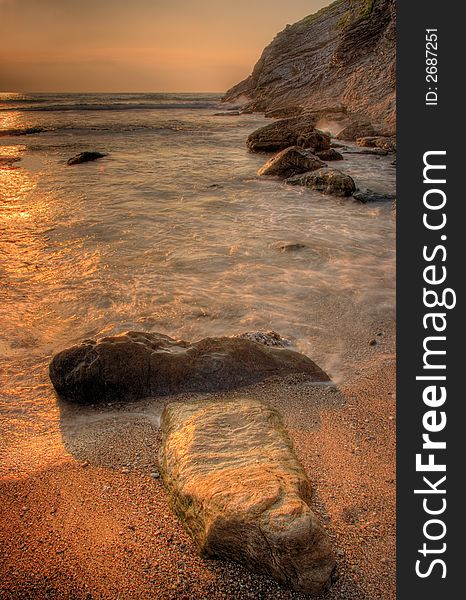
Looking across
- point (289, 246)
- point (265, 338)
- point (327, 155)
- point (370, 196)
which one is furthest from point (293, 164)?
point (265, 338)

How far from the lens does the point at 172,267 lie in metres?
6.30

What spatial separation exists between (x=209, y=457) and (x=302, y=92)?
39767mm

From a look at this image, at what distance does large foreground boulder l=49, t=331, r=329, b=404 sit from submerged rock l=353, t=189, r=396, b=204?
297 inches

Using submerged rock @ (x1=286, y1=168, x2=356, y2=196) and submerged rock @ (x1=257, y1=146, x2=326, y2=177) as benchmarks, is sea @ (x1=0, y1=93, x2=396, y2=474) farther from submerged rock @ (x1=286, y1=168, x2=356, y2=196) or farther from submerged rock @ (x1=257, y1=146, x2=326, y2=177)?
submerged rock @ (x1=257, y1=146, x2=326, y2=177)

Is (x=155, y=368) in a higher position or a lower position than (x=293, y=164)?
lower

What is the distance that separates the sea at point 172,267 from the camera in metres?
4.20

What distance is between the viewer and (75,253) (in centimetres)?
682

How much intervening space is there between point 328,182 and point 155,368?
880 cm

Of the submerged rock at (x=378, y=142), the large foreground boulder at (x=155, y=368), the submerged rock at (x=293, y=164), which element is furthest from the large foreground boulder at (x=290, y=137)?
the large foreground boulder at (x=155, y=368)

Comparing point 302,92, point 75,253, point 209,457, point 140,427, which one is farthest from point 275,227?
point 302,92

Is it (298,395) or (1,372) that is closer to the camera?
(298,395)

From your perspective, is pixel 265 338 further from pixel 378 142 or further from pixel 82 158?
pixel 378 142

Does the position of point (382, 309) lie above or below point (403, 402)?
below

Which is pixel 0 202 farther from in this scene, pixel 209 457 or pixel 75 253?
pixel 209 457
